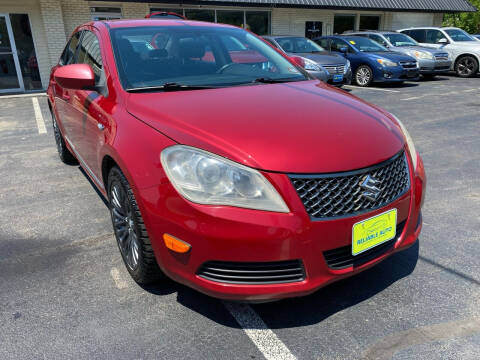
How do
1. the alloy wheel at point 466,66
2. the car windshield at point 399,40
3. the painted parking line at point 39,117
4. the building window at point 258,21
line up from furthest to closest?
the building window at point 258,21 < the alloy wheel at point 466,66 < the car windshield at point 399,40 < the painted parking line at point 39,117

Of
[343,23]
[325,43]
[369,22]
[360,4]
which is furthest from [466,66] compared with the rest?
[369,22]

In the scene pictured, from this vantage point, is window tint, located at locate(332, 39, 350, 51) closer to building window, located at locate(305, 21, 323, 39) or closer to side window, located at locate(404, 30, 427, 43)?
side window, located at locate(404, 30, 427, 43)

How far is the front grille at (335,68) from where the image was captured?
9.95 m

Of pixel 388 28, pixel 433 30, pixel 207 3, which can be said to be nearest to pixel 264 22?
pixel 207 3

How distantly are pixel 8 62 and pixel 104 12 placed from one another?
3.37m

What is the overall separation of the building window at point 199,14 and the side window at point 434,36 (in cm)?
808

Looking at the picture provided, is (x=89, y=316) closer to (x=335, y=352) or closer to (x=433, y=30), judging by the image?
(x=335, y=352)

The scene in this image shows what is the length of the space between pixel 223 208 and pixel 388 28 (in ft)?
70.9

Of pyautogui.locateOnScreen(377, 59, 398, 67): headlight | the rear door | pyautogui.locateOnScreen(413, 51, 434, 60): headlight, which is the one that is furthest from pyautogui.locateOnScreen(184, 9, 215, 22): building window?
the rear door

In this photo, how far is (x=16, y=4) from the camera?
1127 cm

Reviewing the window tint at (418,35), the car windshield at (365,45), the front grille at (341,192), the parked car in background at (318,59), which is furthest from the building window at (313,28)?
the front grille at (341,192)

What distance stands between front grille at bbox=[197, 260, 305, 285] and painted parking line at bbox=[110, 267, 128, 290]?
0.85 metres

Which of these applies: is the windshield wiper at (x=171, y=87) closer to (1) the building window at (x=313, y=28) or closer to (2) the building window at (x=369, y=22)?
(1) the building window at (x=313, y=28)

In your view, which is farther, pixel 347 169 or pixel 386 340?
pixel 386 340
